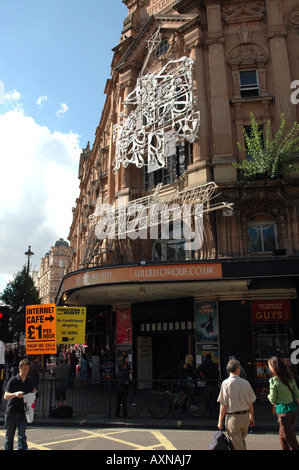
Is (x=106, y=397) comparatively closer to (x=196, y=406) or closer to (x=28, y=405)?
(x=196, y=406)

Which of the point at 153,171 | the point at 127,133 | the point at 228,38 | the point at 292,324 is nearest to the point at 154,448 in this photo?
the point at 292,324

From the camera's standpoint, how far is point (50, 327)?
1237 cm

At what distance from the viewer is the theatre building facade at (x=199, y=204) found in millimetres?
16375

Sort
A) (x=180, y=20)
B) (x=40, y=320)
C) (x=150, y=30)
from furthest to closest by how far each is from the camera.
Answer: (x=150, y=30) < (x=180, y=20) < (x=40, y=320)

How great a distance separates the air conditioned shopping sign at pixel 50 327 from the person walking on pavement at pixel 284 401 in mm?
7204

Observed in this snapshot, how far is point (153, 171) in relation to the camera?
21.4m

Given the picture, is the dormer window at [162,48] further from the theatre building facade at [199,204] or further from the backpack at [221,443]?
the backpack at [221,443]

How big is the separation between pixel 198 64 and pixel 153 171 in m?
5.89

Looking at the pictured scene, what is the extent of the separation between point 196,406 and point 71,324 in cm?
488

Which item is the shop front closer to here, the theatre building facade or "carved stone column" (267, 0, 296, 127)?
the theatre building facade

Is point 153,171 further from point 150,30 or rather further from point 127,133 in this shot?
point 150,30

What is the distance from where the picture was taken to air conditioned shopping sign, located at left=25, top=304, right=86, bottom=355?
12305 millimetres

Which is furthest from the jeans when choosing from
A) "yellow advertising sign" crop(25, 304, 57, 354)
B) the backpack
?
"yellow advertising sign" crop(25, 304, 57, 354)

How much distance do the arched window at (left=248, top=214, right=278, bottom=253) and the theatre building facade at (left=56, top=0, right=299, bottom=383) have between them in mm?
Result: 46
